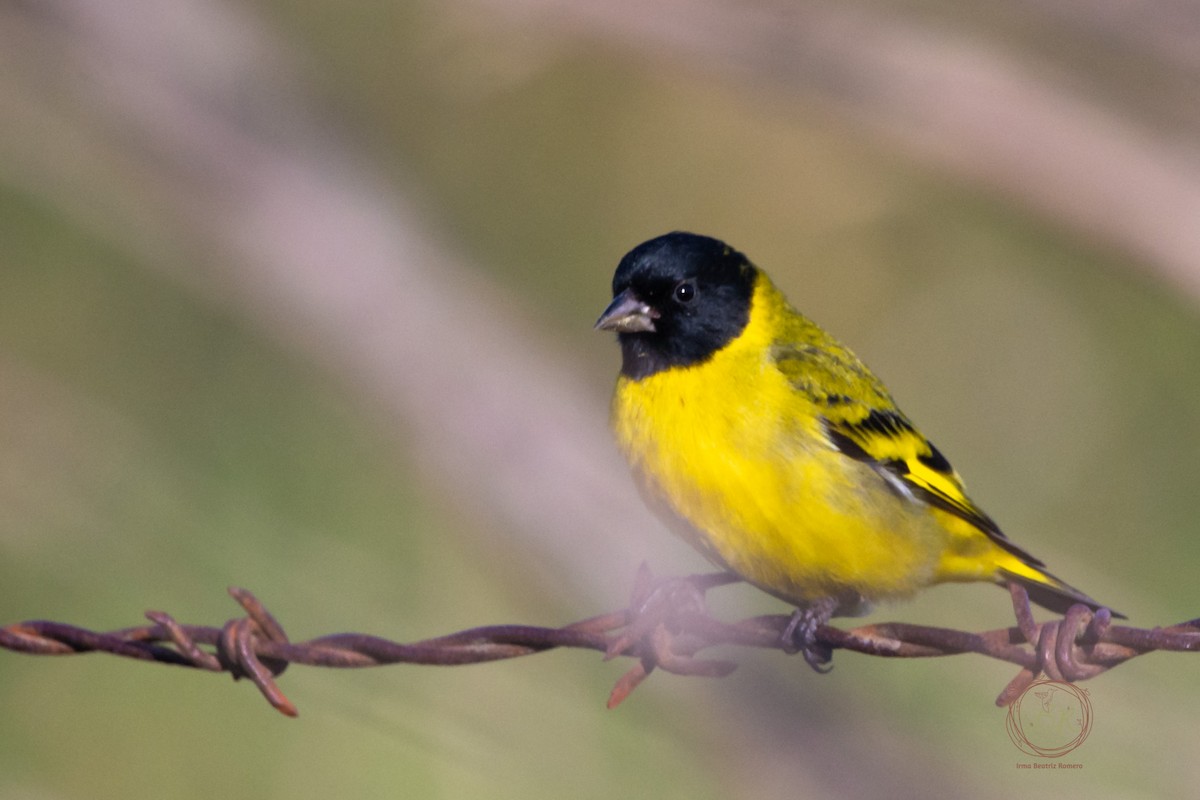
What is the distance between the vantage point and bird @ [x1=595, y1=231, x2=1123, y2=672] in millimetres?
4125

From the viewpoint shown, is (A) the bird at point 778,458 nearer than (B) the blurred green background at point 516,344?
Yes

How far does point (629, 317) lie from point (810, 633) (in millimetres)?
1243

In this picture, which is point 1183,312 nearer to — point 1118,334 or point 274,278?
point 1118,334

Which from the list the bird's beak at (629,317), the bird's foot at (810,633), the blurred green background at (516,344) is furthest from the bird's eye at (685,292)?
the blurred green background at (516,344)

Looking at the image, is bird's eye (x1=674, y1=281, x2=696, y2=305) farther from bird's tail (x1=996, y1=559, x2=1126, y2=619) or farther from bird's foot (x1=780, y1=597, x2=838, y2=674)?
bird's tail (x1=996, y1=559, x2=1126, y2=619)

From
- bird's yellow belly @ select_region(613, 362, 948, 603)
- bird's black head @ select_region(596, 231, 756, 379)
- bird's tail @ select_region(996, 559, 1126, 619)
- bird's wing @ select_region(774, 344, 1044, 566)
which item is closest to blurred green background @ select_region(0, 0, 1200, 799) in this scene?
bird's tail @ select_region(996, 559, 1126, 619)

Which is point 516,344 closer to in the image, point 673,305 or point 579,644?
point 673,305

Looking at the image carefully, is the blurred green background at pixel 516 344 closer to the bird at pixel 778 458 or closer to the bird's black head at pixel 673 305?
the bird at pixel 778 458

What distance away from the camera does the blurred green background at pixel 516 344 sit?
6.74 metres

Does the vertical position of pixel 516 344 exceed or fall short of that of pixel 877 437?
it exceeds it

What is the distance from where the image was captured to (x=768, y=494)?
4.09m

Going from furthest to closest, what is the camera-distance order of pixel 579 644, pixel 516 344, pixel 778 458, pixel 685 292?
pixel 516 344 < pixel 685 292 < pixel 778 458 < pixel 579 644

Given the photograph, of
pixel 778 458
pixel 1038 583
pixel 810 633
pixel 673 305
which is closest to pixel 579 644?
pixel 810 633

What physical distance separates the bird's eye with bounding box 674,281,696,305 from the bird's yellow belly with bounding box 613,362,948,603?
37 cm
